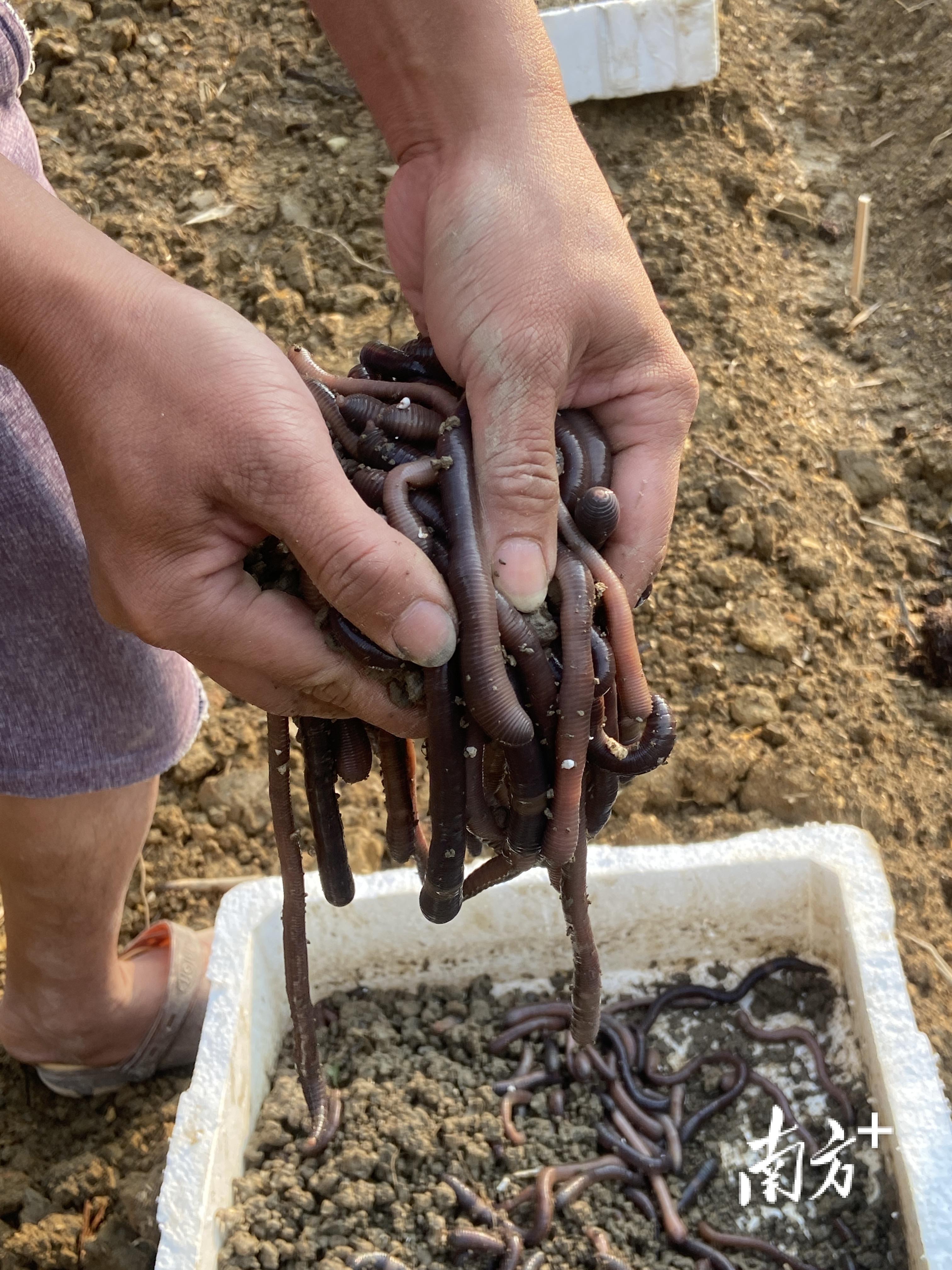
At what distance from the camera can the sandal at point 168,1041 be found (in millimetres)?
3531

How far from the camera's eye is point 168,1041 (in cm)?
356

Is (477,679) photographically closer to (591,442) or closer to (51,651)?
(591,442)

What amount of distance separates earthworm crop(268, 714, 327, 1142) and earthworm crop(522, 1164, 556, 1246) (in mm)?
574

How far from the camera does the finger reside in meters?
1.89

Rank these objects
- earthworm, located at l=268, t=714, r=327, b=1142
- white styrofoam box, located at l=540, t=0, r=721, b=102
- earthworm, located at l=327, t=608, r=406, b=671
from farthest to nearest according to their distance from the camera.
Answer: white styrofoam box, located at l=540, t=0, r=721, b=102
earthworm, located at l=268, t=714, r=327, b=1142
earthworm, located at l=327, t=608, r=406, b=671

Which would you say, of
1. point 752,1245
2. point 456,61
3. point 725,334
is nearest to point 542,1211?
point 752,1245

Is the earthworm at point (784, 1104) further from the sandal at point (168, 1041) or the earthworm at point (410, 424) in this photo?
the earthworm at point (410, 424)

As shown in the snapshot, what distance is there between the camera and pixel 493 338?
2.09 m

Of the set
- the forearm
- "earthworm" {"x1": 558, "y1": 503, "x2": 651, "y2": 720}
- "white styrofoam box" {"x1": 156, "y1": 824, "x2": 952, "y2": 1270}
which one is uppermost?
the forearm

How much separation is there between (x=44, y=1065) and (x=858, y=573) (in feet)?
11.6

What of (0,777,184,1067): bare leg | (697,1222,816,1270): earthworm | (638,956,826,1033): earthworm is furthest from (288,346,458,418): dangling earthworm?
(697,1222,816,1270): earthworm

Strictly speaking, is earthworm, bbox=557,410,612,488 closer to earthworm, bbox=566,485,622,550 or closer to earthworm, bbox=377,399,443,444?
earthworm, bbox=566,485,622,550

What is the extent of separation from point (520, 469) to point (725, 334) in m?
4.01

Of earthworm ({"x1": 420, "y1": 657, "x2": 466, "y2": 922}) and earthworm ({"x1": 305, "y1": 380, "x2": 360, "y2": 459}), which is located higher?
earthworm ({"x1": 305, "y1": 380, "x2": 360, "y2": 459})
